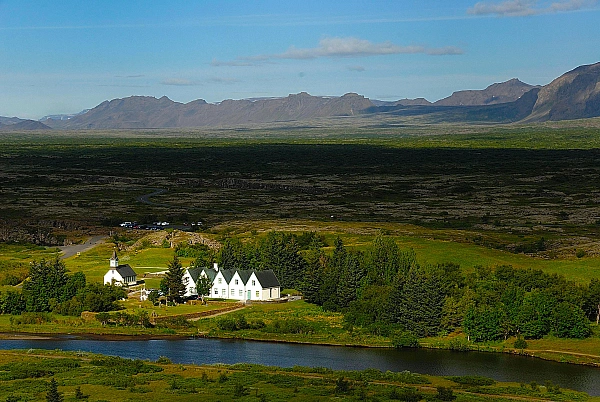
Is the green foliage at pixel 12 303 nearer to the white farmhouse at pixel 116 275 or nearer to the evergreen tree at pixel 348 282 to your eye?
the white farmhouse at pixel 116 275

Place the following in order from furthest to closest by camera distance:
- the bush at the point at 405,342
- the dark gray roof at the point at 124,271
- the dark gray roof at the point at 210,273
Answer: the dark gray roof at the point at 124,271
the dark gray roof at the point at 210,273
the bush at the point at 405,342

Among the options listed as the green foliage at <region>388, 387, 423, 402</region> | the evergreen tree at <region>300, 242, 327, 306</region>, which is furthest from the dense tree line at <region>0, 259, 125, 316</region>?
the green foliage at <region>388, 387, 423, 402</region>

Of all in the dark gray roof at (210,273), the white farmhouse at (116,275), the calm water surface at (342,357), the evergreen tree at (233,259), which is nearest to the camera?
the calm water surface at (342,357)

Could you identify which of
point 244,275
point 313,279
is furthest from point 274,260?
point 313,279

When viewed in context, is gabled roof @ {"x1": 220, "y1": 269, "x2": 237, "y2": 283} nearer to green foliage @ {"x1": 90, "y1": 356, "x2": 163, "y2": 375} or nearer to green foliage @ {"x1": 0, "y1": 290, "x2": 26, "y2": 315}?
green foliage @ {"x1": 0, "y1": 290, "x2": 26, "y2": 315}

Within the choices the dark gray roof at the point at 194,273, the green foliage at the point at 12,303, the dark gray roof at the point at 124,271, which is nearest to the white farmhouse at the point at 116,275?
the dark gray roof at the point at 124,271

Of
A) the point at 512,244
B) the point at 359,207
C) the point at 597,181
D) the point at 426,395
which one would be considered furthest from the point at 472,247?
the point at 597,181

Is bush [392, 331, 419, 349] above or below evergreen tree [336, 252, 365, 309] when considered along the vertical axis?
below
